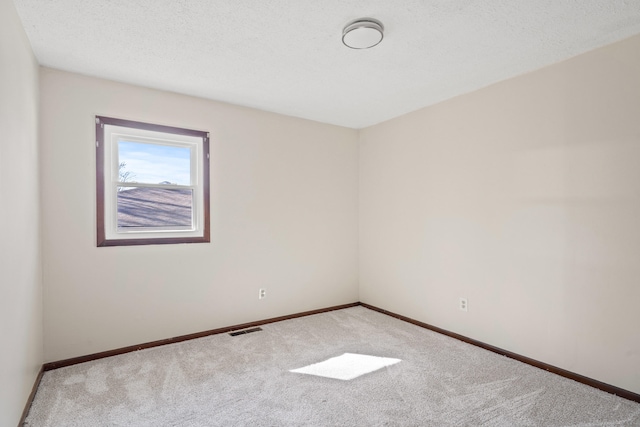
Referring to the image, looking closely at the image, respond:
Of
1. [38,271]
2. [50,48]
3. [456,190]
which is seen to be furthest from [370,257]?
[50,48]

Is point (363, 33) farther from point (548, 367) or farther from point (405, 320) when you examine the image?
point (405, 320)

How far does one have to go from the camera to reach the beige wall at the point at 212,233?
2.75 m

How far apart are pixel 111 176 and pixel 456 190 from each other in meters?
3.25

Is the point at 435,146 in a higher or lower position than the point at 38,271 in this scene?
higher

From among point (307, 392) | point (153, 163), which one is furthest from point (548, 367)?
point (153, 163)

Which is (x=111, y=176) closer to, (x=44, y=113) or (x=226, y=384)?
(x=44, y=113)

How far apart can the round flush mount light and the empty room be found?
3cm

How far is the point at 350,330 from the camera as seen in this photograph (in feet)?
11.8

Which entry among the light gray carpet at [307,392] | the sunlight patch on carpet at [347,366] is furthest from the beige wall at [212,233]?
the sunlight patch on carpet at [347,366]

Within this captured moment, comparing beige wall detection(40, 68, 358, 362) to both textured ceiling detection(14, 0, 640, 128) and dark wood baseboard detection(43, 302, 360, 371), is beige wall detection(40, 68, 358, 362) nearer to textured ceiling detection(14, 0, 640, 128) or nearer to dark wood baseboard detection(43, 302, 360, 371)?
dark wood baseboard detection(43, 302, 360, 371)

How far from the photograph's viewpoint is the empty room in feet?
6.74

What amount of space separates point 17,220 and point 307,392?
6.82 ft

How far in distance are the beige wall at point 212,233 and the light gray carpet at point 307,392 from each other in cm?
39

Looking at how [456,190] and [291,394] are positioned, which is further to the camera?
[456,190]
